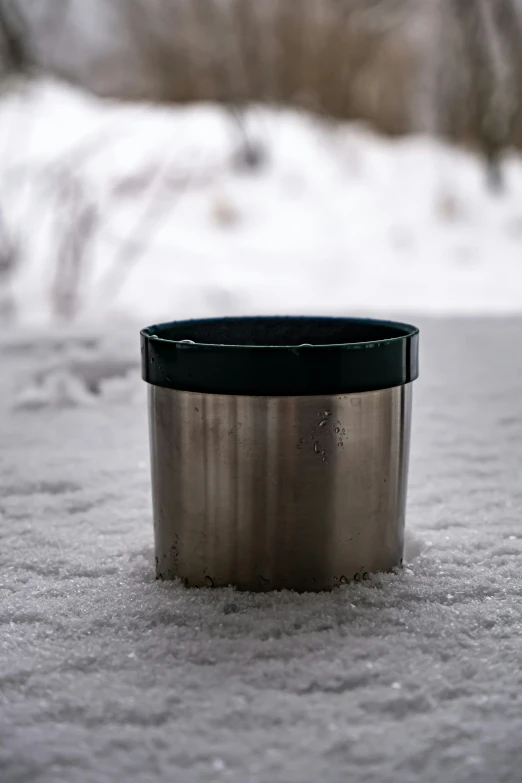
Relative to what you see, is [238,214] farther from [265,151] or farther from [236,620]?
[236,620]

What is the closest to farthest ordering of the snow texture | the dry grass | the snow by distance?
the snow texture
the snow
the dry grass

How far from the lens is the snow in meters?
4.40

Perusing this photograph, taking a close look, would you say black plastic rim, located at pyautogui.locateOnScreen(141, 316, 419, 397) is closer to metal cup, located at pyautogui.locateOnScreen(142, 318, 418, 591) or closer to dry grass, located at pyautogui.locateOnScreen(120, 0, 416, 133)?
metal cup, located at pyautogui.locateOnScreen(142, 318, 418, 591)

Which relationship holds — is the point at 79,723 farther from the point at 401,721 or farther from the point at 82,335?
the point at 82,335

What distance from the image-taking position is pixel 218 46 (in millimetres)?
6086

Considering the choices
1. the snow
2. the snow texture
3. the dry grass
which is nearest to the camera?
the snow texture

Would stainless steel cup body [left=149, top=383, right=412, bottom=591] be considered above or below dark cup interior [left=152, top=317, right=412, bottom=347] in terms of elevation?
below

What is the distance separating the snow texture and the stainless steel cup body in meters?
0.04

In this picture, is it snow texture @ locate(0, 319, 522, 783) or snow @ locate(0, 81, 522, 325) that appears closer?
snow texture @ locate(0, 319, 522, 783)

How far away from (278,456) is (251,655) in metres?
0.21

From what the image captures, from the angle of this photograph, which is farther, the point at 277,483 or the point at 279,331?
the point at 279,331

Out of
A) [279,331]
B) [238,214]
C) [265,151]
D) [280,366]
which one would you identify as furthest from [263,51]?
[280,366]

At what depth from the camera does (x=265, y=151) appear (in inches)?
226

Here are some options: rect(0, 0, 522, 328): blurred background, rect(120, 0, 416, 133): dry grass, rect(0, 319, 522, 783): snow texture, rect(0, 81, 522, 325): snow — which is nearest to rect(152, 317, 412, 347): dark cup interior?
rect(0, 319, 522, 783): snow texture
